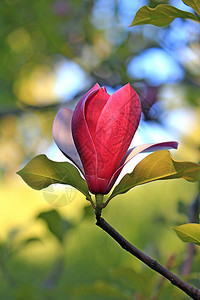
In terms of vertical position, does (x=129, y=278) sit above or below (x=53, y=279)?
above

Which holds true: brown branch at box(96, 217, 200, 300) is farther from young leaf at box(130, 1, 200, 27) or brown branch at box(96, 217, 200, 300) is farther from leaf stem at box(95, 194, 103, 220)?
young leaf at box(130, 1, 200, 27)

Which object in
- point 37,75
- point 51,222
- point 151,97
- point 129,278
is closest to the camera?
point 129,278

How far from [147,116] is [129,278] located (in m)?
0.40

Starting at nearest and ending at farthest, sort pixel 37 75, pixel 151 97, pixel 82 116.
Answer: pixel 82 116, pixel 151 97, pixel 37 75

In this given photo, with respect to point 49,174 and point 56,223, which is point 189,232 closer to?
point 49,174

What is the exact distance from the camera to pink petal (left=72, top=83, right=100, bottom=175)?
0.45 m

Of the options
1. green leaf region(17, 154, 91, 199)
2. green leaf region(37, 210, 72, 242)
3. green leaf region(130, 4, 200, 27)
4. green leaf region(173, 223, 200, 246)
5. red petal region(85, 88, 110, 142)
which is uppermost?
green leaf region(130, 4, 200, 27)

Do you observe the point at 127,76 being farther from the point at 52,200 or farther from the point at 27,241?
the point at 52,200

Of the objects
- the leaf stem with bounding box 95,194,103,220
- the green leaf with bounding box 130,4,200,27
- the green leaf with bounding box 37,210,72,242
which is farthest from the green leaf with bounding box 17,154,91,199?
the green leaf with bounding box 37,210,72,242

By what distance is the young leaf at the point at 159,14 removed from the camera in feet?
1.70

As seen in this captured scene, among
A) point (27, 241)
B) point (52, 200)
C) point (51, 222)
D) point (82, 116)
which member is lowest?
point (27, 241)

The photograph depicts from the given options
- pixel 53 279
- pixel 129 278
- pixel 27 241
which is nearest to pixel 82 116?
pixel 129 278

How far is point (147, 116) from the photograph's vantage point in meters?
Answer: 1.05

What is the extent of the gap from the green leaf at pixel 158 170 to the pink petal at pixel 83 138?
4 centimetres
